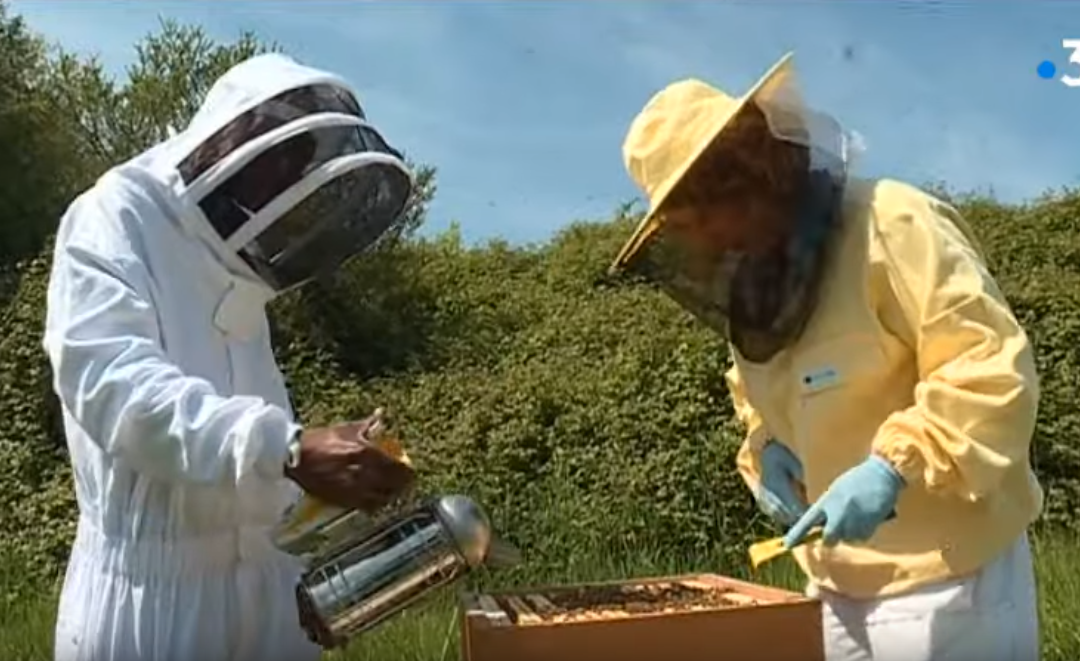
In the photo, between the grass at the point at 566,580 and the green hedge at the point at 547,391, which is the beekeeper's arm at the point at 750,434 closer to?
the grass at the point at 566,580

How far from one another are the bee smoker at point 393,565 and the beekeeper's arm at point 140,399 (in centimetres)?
19

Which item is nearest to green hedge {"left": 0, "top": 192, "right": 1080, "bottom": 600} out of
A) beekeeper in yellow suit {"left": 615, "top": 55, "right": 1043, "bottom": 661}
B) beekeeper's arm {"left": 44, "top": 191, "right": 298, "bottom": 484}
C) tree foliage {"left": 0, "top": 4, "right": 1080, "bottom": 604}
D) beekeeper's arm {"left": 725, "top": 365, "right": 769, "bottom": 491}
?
tree foliage {"left": 0, "top": 4, "right": 1080, "bottom": 604}

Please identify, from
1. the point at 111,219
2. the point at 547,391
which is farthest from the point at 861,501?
the point at 547,391

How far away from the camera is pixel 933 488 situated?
1.98 meters

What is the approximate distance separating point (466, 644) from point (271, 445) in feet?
1.11

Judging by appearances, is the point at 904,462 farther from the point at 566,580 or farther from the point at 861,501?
the point at 566,580

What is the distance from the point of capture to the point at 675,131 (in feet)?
7.02

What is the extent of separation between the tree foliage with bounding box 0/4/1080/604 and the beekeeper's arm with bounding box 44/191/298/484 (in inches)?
142

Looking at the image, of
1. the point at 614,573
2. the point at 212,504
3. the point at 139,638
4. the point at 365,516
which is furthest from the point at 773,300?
the point at 614,573

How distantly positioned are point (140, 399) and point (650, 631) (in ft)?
2.22

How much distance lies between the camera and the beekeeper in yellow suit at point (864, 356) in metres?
1.96

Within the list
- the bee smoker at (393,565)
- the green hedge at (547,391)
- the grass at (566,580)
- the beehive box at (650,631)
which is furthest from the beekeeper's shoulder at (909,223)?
the green hedge at (547,391)

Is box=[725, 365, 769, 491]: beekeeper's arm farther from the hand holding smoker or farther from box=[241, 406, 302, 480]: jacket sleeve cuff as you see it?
box=[241, 406, 302, 480]: jacket sleeve cuff

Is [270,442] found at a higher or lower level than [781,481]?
higher
